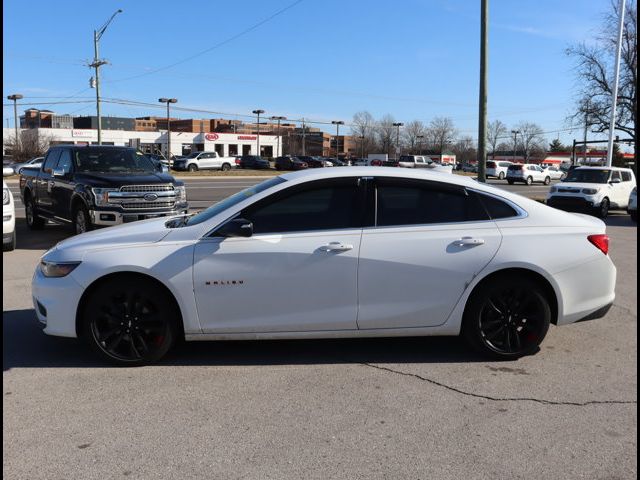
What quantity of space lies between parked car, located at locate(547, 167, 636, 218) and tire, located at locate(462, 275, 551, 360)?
49.6ft

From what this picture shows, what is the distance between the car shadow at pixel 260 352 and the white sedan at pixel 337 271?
10.6 inches

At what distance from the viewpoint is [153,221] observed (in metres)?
5.23

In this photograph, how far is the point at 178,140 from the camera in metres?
95.2

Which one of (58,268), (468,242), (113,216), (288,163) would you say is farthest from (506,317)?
(288,163)

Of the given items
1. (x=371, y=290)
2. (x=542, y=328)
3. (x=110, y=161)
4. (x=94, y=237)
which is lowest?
(x=542, y=328)

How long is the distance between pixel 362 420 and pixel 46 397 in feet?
7.01

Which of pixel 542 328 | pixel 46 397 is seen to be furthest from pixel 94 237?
pixel 542 328

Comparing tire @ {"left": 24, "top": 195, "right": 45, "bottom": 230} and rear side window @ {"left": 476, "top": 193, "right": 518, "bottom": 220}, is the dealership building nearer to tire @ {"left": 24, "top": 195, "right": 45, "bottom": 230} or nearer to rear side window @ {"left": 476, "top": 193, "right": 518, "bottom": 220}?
tire @ {"left": 24, "top": 195, "right": 45, "bottom": 230}

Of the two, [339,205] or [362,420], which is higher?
[339,205]

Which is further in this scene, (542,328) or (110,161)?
(110,161)

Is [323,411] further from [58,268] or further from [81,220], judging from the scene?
[81,220]

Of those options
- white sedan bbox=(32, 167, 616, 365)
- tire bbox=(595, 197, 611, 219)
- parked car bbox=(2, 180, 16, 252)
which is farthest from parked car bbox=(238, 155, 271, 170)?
white sedan bbox=(32, 167, 616, 365)

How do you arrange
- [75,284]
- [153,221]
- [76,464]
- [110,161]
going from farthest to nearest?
1. [110,161]
2. [153,221]
3. [75,284]
4. [76,464]

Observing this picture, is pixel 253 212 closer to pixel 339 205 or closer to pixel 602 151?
pixel 339 205
